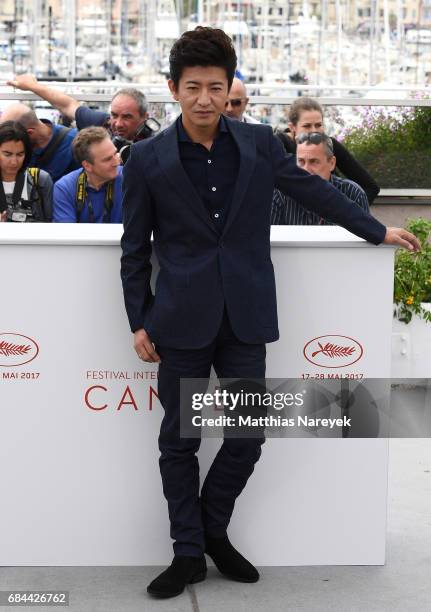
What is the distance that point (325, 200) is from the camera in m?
3.96

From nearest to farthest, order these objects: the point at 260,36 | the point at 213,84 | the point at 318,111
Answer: the point at 213,84, the point at 318,111, the point at 260,36

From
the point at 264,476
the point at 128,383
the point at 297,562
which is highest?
the point at 128,383

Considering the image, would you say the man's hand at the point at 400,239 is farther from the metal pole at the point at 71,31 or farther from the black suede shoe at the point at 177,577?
the metal pole at the point at 71,31

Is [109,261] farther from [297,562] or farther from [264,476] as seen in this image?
[297,562]

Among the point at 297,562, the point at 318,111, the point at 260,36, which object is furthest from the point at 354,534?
the point at 260,36

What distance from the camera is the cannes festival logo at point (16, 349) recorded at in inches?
159

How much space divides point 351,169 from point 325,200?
3359 mm

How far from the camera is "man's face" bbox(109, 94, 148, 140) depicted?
7.04 m

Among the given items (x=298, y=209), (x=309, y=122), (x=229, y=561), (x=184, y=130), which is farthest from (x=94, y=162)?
(x=229, y=561)

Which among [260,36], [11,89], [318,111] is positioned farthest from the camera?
[260,36]

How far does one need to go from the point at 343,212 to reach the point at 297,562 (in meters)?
1.27

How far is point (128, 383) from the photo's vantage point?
4098 millimetres

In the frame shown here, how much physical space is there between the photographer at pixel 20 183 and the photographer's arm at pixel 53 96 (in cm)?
156

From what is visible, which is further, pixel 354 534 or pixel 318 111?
pixel 318 111
